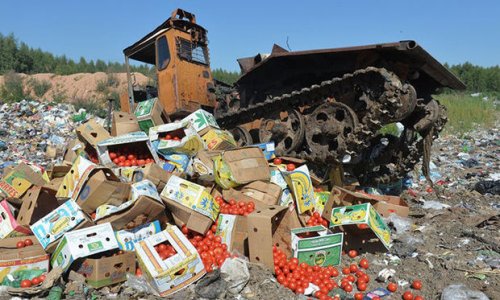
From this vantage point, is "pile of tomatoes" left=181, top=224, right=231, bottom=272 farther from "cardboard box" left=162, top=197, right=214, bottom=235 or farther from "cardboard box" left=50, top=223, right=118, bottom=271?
"cardboard box" left=50, top=223, right=118, bottom=271

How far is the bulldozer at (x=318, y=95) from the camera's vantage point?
16.5 feet

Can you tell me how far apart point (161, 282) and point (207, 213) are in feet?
3.23

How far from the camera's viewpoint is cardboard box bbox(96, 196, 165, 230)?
12.5 feet

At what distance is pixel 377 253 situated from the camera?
436 cm

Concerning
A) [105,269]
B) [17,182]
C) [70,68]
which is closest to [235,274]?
[105,269]

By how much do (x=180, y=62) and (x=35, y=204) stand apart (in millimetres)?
3653

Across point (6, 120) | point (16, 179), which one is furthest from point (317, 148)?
point (6, 120)

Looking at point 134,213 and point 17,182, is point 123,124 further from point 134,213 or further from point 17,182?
point 134,213

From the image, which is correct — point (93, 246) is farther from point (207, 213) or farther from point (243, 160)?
point (243, 160)

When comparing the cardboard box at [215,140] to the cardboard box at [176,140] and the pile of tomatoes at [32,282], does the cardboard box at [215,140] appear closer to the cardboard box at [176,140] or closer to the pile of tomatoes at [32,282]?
the cardboard box at [176,140]

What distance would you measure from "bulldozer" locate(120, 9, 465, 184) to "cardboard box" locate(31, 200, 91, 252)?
2.84 m

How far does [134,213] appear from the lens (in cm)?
385

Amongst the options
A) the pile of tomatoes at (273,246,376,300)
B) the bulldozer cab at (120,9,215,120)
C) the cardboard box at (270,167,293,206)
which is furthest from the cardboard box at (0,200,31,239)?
the bulldozer cab at (120,9,215,120)

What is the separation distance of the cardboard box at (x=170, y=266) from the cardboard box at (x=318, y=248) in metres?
0.94
